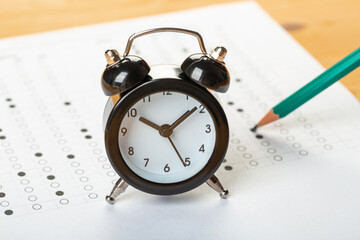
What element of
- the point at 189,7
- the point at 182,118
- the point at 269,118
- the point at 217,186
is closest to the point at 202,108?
the point at 182,118

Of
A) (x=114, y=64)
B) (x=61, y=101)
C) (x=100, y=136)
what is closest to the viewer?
(x=114, y=64)

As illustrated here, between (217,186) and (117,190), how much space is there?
166mm

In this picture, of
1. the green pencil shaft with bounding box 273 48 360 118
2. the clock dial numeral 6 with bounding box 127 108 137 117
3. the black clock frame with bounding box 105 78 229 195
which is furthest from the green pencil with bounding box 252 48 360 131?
the clock dial numeral 6 with bounding box 127 108 137 117

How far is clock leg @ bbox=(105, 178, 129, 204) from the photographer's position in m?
1.07

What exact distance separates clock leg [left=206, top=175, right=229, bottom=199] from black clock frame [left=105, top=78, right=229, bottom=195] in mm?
16

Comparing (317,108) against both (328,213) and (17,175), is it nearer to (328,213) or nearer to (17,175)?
(328,213)

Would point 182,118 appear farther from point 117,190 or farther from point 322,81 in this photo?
point 322,81

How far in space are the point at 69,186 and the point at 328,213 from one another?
44 cm

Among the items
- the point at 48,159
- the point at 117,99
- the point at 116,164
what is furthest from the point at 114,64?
the point at 48,159

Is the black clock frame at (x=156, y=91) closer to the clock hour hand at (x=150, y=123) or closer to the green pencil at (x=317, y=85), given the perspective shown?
the clock hour hand at (x=150, y=123)

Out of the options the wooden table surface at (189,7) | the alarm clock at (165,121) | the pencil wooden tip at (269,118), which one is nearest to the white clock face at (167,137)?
the alarm clock at (165,121)

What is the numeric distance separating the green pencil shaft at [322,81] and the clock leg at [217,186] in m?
0.22

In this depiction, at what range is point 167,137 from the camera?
105 cm

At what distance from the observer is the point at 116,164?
→ 1044mm
